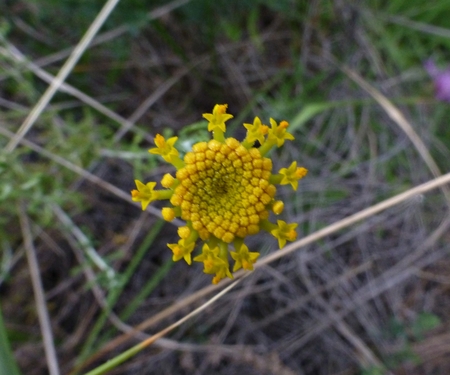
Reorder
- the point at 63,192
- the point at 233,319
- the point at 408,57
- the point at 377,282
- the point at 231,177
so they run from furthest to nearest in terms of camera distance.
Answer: the point at 408,57, the point at 377,282, the point at 233,319, the point at 63,192, the point at 231,177

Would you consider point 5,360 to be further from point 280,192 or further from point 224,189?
point 280,192

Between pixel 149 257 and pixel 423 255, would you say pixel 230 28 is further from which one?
pixel 423 255

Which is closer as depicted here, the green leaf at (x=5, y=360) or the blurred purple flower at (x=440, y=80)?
the green leaf at (x=5, y=360)

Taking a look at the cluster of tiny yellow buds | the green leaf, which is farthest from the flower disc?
the green leaf

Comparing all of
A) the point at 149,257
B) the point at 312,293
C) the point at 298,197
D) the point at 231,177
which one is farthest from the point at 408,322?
the point at 231,177

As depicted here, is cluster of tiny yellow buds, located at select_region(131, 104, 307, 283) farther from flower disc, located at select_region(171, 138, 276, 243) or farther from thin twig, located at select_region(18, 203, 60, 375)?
thin twig, located at select_region(18, 203, 60, 375)

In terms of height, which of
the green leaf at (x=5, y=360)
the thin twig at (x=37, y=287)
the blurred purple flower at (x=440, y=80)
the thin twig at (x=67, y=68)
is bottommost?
the green leaf at (x=5, y=360)

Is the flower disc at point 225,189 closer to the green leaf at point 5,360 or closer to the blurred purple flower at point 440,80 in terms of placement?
the green leaf at point 5,360

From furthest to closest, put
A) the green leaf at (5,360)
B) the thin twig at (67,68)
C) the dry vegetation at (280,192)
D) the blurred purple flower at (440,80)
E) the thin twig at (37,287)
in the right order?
the blurred purple flower at (440,80), the dry vegetation at (280,192), the thin twig at (37,287), the thin twig at (67,68), the green leaf at (5,360)

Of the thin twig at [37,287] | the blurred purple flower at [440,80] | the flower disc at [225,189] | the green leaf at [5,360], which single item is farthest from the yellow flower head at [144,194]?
the blurred purple flower at [440,80]
